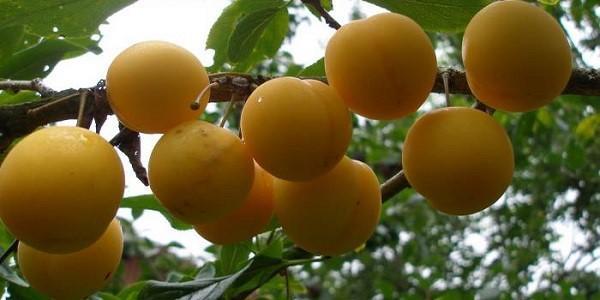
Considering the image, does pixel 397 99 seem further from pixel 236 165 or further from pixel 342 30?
pixel 236 165

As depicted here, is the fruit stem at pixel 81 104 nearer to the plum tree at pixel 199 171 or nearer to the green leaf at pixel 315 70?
the plum tree at pixel 199 171

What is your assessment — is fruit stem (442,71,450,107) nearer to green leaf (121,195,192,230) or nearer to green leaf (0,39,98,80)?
green leaf (121,195,192,230)

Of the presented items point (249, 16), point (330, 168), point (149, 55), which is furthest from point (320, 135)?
point (249, 16)

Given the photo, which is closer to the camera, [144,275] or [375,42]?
[375,42]

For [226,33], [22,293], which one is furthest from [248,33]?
[22,293]

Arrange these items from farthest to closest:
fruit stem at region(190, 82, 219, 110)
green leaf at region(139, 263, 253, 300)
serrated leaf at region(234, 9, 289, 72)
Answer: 1. serrated leaf at region(234, 9, 289, 72)
2. green leaf at region(139, 263, 253, 300)
3. fruit stem at region(190, 82, 219, 110)

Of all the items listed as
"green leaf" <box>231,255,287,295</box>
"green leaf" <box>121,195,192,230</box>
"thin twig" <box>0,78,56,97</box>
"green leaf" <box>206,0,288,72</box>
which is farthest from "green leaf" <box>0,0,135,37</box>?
"green leaf" <box>231,255,287,295</box>
